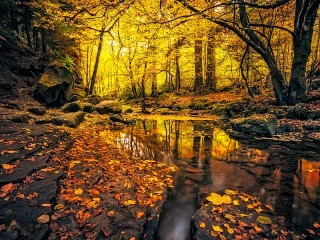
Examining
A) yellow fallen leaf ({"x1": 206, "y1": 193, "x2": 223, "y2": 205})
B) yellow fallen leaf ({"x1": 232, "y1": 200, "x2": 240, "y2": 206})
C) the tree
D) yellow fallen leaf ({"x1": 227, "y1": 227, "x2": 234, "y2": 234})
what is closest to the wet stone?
yellow fallen leaf ({"x1": 206, "y1": 193, "x2": 223, "y2": 205})

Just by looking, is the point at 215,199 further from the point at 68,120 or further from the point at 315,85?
the point at 315,85

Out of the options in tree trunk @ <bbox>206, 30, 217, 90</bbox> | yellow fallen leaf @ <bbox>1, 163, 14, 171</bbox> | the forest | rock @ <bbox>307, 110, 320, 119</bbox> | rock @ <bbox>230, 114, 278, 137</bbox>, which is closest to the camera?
the forest

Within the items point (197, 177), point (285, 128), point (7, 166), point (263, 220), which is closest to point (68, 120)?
point (7, 166)

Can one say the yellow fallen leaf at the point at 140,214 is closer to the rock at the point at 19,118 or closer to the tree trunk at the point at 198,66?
the rock at the point at 19,118

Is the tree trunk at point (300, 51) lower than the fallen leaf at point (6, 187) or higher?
higher

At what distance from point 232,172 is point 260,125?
4533 mm

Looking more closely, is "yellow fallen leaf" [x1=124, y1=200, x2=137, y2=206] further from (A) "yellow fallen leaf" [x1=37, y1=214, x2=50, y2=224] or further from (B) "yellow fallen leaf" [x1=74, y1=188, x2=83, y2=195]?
(A) "yellow fallen leaf" [x1=37, y1=214, x2=50, y2=224]

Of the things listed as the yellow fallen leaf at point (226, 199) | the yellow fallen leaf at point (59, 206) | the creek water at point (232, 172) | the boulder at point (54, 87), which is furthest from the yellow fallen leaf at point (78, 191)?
the boulder at point (54, 87)

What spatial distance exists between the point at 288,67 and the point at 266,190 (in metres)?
13.8

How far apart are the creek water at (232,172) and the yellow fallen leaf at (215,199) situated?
0.83 ft

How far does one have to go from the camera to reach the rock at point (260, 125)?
888cm

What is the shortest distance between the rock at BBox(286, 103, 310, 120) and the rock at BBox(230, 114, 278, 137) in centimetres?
151

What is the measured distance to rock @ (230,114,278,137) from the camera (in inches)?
350

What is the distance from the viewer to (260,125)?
9117 millimetres
